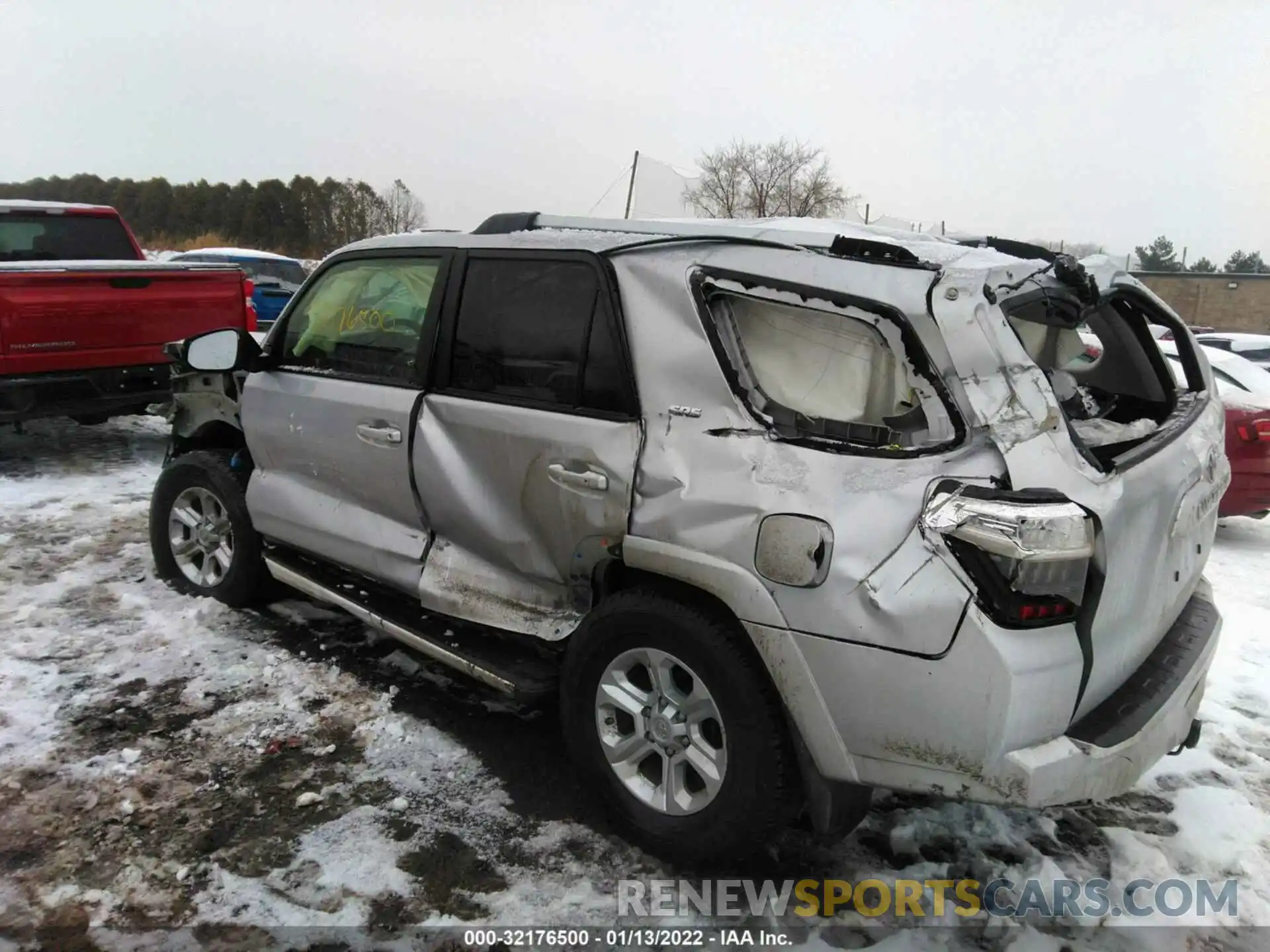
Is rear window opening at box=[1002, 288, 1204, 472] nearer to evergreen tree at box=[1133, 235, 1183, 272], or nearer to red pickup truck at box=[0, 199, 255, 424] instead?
red pickup truck at box=[0, 199, 255, 424]

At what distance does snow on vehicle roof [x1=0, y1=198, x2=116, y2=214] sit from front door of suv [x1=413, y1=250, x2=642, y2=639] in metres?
6.48

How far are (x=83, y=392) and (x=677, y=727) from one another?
629 centimetres

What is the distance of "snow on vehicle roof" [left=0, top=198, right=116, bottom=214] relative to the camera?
773 cm

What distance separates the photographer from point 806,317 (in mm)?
2467

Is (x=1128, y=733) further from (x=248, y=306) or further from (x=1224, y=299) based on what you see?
(x=1224, y=299)

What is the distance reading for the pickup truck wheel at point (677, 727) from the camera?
7.74ft

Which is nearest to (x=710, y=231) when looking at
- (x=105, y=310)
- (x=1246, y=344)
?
(x=105, y=310)

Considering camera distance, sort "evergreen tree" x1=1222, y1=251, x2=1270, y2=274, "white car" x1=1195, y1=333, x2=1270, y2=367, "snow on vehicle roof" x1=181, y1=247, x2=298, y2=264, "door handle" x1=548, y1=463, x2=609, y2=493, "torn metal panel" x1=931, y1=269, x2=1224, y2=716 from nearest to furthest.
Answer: "torn metal panel" x1=931, y1=269, x2=1224, y2=716, "door handle" x1=548, y1=463, x2=609, y2=493, "white car" x1=1195, y1=333, x2=1270, y2=367, "snow on vehicle roof" x1=181, y1=247, x2=298, y2=264, "evergreen tree" x1=1222, y1=251, x2=1270, y2=274

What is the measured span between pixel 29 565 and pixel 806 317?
4.78 meters

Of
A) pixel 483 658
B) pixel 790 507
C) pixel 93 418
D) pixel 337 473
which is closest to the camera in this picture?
pixel 790 507

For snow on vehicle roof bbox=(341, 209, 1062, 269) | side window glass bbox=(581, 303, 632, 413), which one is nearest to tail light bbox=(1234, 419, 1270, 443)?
snow on vehicle roof bbox=(341, 209, 1062, 269)

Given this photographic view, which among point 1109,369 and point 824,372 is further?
point 1109,369

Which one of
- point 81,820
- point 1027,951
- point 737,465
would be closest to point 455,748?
point 81,820

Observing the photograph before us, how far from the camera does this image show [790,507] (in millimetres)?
2271
